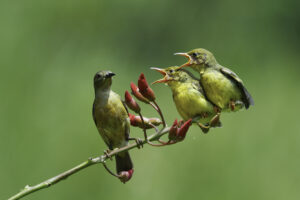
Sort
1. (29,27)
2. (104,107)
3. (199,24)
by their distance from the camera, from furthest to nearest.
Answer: (199,24), (29,27), (104,107)

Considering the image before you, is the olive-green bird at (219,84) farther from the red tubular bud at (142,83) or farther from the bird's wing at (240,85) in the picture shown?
the red tubular bud at (142,83)

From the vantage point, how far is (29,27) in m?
10.2

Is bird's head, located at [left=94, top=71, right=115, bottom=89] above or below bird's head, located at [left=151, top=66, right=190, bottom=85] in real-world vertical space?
above

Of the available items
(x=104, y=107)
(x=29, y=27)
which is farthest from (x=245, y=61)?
(x=104, y=107)

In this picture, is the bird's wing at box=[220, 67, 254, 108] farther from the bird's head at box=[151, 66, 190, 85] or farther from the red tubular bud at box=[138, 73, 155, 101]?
the red tubular bud at box=[138, 73, 155, 101]

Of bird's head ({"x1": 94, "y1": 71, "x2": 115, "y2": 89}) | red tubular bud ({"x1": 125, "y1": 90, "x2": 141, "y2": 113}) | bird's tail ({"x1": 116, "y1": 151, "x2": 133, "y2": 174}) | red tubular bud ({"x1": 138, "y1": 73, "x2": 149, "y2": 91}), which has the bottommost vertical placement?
bird's tail ({"x1": 116, "y1": 151, "x2": 133, "y2": 174})

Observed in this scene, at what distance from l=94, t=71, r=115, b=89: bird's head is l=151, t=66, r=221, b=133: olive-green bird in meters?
0.32

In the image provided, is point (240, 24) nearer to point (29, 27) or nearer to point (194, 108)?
point (29, 27)

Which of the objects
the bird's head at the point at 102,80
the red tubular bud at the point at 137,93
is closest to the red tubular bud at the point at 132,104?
the red tubular bud at the point at 137,93

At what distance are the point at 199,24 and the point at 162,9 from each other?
2.79 feet

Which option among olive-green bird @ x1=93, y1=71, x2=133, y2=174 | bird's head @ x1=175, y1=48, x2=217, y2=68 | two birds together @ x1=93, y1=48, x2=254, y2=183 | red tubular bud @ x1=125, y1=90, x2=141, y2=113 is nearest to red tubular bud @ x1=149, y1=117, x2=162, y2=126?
red tubular bud @ x1=125, y1=90, x2=141, y2=113

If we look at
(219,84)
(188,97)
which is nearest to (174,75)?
(188,97)

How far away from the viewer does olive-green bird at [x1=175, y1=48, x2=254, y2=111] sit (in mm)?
3010

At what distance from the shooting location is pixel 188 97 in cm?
322
